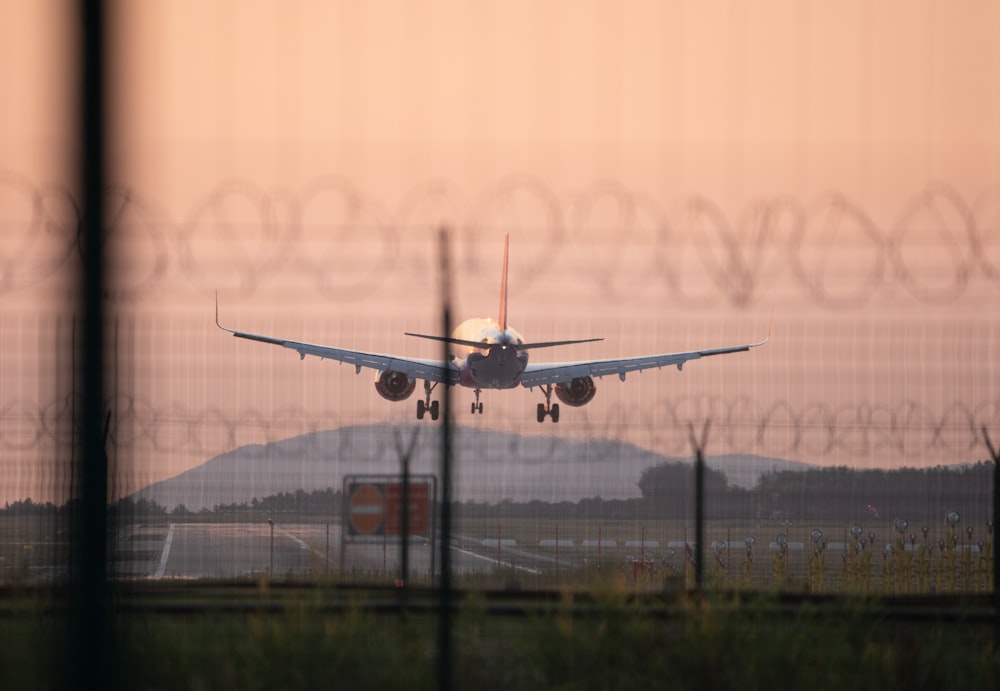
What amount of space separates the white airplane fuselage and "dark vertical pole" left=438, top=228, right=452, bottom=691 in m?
30.2

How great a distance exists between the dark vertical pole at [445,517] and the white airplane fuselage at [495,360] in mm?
30244

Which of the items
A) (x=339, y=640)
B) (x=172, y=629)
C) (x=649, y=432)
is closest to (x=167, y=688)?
(x=172, y=629)

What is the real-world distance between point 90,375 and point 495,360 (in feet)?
109

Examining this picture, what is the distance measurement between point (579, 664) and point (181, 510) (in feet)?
12.3

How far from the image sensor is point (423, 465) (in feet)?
30.9

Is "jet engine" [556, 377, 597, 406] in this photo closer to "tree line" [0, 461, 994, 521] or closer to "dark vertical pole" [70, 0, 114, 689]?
"tree line" [0, 461, 994, 521]

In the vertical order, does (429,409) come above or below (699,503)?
above

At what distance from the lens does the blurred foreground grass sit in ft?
29.4

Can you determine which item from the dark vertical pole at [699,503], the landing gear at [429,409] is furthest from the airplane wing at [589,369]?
the dark vertical pole at [699,503]

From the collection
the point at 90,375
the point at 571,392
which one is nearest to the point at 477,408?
the point at 90,375

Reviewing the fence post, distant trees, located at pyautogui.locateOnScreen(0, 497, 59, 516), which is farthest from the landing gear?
distant trees, located at pyautogui.locateOnScreen(0, 497, 59, 516)

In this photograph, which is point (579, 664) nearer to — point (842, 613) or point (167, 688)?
point (842, 613)

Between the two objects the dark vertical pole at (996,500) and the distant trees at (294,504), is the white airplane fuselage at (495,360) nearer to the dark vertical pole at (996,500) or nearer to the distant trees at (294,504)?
the distant trees at (294,504)

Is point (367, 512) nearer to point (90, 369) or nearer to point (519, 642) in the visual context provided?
point (519, 642)
